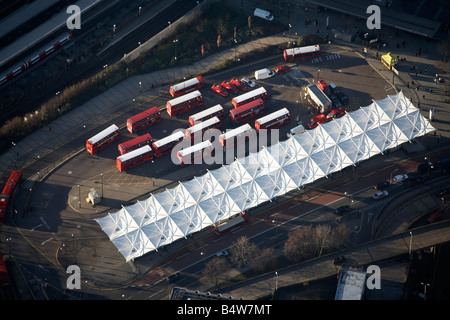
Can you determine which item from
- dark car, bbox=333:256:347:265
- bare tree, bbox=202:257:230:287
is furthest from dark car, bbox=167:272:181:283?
dark car, bbox=333:256:347:265

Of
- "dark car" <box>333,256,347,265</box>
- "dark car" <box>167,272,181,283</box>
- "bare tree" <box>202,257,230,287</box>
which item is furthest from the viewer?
"dark car" <box>333,256,347,265</box>

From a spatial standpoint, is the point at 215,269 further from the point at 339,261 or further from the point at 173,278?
the point at 339,261

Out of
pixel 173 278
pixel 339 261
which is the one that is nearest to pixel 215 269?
pixel 173 278

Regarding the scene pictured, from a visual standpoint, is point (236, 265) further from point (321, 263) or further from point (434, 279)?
point (434, 279)

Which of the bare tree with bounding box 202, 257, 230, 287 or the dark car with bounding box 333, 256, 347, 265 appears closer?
the bare tree with bounding box 202, 257, 230, 287

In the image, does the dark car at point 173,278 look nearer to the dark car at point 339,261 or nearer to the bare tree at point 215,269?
the bare tree at point 215,269

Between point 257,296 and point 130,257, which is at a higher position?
point 130,257

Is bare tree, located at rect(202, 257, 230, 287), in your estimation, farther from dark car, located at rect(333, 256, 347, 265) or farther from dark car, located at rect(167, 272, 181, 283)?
dark car, located at rect(333, 256, 347, 265)

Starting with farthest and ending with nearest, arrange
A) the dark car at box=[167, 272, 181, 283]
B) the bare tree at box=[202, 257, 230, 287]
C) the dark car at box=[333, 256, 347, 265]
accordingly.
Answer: the dark car at box=[333, 256, 347, 265] → the dark car at box=[167, 272, 181, 283] → the bare tree at box=[202, 257, 230, 287]
